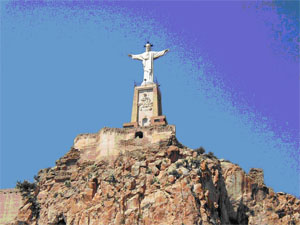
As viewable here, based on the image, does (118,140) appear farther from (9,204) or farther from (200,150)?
(9,204)

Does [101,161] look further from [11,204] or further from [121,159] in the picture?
[11,204]

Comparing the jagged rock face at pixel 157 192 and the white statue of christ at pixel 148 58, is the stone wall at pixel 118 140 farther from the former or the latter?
the white statue of christ at pixel 148 58

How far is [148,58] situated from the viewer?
82.3 meters

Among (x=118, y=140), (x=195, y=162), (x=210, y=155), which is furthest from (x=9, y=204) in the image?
(x=210, y=155)

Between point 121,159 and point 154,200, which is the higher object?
point 121,159

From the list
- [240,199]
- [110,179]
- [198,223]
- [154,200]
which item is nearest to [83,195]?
[110,179]

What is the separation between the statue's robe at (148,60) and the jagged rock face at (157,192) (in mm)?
11530

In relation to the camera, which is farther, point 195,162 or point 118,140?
point 118,140

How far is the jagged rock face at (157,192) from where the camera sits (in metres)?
63.2

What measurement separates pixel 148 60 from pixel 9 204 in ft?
72.0

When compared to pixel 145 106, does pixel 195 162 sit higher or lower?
lower

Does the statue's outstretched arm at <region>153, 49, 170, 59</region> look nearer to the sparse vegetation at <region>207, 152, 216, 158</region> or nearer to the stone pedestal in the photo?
the stone pedestal

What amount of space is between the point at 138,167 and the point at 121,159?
298 cm

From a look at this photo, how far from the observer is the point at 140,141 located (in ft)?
234
